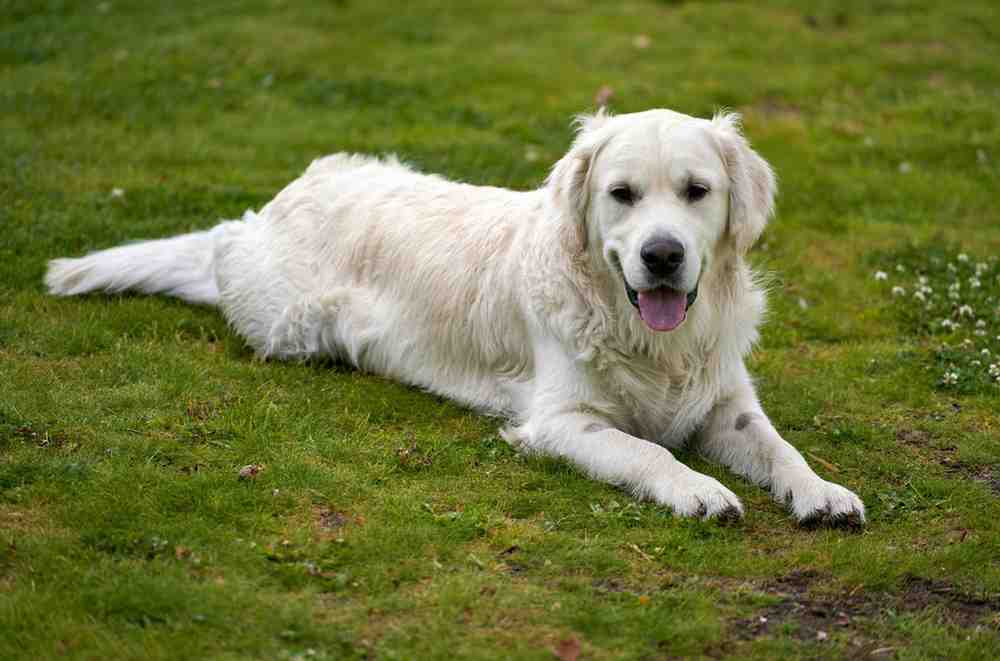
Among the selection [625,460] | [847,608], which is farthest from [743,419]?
[847,608]

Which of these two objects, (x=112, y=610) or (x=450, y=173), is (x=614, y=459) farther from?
(x=450, y=173)

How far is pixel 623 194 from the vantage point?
555cm

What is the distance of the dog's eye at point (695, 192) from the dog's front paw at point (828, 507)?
132 cm

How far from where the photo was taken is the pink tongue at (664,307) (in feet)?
18.0

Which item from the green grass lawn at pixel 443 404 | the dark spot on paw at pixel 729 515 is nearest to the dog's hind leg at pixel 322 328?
the green grass lawn at pixel 443 404

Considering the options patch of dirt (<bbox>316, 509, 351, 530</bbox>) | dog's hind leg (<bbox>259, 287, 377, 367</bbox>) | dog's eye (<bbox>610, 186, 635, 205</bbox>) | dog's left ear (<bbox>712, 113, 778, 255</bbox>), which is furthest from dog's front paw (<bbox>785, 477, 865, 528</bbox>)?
dog's hind leg (<bbox>259, 287, 377, 367</bbox>)

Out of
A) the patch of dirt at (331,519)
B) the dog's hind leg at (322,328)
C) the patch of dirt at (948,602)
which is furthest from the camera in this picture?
the dog's hind leg at (322,328)

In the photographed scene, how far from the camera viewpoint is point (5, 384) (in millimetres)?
6043

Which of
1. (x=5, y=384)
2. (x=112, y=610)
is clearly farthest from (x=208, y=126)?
Result: (x=112, y=610)

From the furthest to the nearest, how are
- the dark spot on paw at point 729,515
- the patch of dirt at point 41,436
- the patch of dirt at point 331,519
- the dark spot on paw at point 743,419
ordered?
the dark spot on paw at point 743,419, the patch of dirt at point 41,436, the dark spot on paw at point 729,515, the patch of dirt at point 331,519

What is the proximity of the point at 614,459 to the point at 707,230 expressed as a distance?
42.3 inches

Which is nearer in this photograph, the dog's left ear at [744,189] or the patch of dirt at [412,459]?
the patch of dirt at [412,459]

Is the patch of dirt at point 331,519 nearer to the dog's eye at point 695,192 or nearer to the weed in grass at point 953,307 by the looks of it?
the dog's eye at point 695,192

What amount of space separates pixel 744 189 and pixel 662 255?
0.69m
